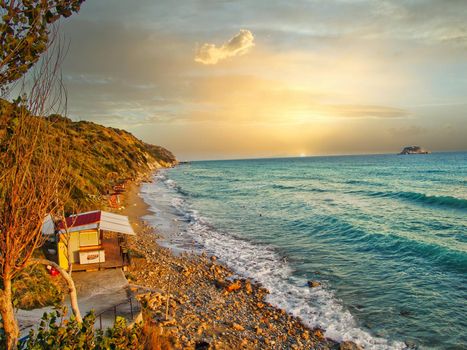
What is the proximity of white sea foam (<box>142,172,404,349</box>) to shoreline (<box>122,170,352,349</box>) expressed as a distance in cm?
54

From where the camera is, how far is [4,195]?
531 centimetres

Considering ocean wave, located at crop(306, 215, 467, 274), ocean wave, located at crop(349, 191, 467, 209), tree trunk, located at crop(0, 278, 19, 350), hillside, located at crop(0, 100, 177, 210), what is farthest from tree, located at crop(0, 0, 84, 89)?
ocean wave, located at crop(349, 191, 467, 209)

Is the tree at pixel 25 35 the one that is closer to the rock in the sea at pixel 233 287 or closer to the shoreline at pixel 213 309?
the shoreline at pixel 213 309

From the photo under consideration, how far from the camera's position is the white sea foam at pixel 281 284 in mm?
12138

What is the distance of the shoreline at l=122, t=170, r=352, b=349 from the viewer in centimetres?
1091

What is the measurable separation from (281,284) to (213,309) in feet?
15.2

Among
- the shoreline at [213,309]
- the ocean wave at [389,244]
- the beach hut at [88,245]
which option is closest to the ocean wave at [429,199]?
the ocean wave at [389,244]

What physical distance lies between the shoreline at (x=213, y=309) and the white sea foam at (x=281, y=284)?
1.76 ft

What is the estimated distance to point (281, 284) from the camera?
54.2 feet

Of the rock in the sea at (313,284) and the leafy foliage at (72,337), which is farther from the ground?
the leafy foliage at (72,337)

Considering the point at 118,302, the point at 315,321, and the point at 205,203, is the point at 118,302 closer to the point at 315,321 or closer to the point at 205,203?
the point at 315,321

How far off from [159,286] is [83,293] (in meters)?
3.36

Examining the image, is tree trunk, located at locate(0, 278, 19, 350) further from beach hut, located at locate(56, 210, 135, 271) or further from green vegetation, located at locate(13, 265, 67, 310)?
beach hut, located at locate(56, 210, 135, 271)

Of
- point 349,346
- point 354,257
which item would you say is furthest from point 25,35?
point 354,257
